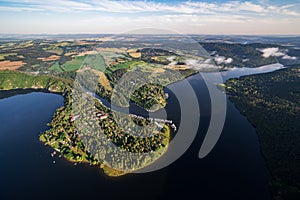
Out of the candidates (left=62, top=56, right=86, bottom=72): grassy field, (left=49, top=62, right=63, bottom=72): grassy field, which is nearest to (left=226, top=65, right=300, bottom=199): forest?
(left=62, top=56, right=86, bottom=72): grassy field

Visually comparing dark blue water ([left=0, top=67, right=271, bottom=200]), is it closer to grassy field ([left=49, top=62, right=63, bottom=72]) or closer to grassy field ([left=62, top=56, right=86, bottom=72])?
grassy field ([left=49, top=62, right=63, bottom=72])

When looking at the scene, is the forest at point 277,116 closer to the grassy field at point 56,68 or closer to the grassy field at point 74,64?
the grassy field at point 74,64

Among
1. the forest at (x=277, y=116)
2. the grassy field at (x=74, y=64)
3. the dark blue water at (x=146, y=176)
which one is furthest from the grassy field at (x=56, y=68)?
the forest at (x=277, y=116)

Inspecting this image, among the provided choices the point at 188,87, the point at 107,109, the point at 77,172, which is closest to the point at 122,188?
the point at 77,172

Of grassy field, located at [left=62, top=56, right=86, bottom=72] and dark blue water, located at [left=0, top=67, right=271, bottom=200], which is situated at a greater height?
grassy field, located at [left=62, top=56, right=86, bottom=72]

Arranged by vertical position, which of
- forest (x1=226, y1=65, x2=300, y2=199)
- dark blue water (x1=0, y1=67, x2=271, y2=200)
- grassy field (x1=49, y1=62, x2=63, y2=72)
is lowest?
dark blue water (x1=0, y1=67, x2=271, y2=200)

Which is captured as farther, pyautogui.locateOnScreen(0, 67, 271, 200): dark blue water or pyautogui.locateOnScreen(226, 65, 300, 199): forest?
pyautogui.locateOnScreen(226, 65, 300, 199): forest

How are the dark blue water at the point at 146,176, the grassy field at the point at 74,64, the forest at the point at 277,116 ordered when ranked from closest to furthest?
the dark blue water at the point at 146,176 → the forest at the point at 277,116 → the grassy field at the point at 74,64

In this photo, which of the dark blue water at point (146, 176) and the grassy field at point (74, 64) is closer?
the dark blue water at point (146, 176)
